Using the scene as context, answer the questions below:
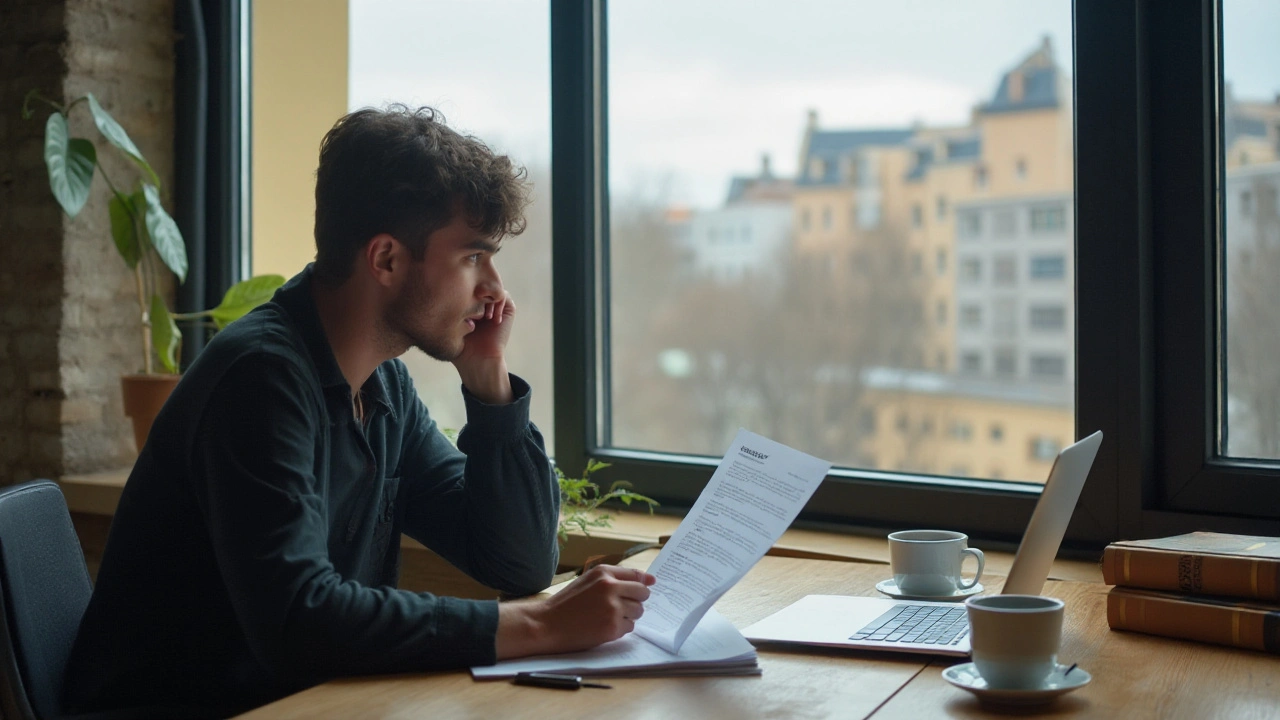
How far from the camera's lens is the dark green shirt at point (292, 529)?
123 centimetres

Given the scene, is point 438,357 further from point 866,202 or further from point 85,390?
point 85,390

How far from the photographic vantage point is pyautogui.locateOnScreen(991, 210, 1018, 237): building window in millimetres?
2115

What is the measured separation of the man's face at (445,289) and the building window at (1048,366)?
41.7 inches

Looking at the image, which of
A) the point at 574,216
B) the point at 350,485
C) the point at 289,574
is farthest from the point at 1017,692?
the point at 574,216

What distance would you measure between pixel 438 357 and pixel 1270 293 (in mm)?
1368

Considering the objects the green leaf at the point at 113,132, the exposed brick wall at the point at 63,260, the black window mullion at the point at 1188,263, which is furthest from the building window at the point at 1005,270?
the exposed brick wall at the point at 63,260

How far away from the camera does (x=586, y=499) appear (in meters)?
2.48

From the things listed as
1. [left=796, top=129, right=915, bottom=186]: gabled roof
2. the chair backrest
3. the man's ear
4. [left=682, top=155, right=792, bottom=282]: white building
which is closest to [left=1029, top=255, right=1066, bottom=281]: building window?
[left=796, top=129, right=915, bottom=186]: gabled roof

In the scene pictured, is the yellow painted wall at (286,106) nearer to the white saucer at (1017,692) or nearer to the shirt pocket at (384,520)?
the shirt pocket at (384,520)

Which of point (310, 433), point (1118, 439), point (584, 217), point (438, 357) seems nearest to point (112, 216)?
point (584, 217)

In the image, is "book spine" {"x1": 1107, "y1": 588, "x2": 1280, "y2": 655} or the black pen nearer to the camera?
the black pen

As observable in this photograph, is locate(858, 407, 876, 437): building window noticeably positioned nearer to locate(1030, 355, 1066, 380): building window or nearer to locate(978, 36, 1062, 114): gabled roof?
locate(1030, 355, 1066, 380): building window

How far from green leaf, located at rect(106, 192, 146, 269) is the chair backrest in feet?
4.24

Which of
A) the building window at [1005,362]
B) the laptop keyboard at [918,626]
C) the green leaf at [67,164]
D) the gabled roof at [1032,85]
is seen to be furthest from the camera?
the green leaf at [67,164]
